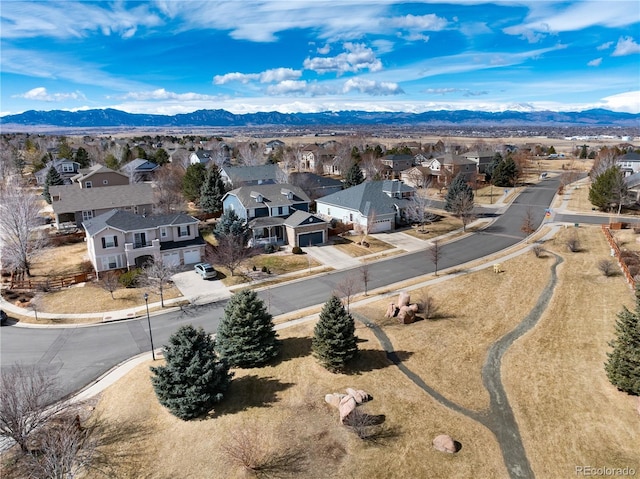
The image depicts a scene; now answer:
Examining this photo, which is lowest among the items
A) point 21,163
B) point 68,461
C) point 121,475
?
point 121,475

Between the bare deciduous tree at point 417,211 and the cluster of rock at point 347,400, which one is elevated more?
the bare deciduous tree at point 417,211

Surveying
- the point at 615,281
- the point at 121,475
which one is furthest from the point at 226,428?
the point at 615,281

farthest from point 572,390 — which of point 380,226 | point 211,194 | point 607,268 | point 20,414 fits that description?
point 211,194

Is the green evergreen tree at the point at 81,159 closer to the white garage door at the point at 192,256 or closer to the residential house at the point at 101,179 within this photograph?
the residential house at the point at 101,179

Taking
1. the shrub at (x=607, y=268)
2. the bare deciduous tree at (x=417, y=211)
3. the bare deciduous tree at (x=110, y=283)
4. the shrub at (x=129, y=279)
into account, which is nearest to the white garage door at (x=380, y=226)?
the bare deciduous tree at (x=417, y=211)

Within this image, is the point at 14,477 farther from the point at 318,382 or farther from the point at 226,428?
the point at 318,382
